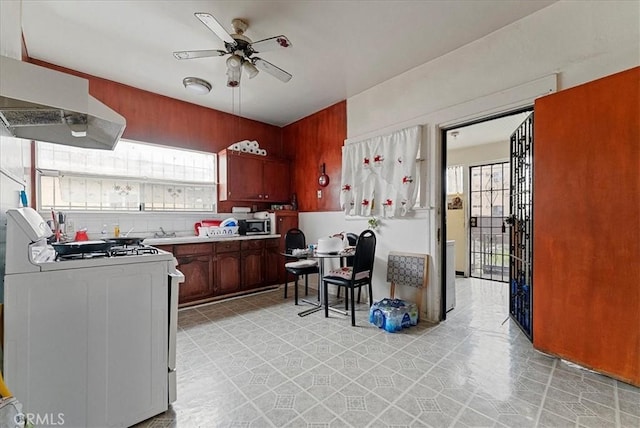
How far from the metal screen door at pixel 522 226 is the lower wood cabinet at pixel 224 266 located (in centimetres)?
329

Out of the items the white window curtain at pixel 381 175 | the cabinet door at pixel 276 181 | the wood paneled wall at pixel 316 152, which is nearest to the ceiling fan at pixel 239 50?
Answer: the white window curtain at pixel 381 175

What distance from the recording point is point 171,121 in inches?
156

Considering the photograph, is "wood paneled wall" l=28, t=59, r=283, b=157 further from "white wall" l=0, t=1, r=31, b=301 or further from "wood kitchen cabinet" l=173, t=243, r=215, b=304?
"wood kitchen cabinet" l=173, t=243, r=215, b=304

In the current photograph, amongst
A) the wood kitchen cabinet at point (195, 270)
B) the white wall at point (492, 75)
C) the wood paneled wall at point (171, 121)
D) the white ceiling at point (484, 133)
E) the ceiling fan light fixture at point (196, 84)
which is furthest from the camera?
the white ceiling at point (484, 133)

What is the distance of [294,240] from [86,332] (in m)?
3.15

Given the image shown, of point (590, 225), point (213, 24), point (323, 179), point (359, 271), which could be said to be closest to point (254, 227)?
point (323, 179)

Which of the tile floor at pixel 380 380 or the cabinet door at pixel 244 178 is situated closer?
the tile floor at pixel 380 380

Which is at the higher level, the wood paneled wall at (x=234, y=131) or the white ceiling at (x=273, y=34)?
the white ceiling at (x=273, y=34)

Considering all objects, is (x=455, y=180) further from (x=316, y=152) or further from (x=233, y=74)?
(x=233, y=74)

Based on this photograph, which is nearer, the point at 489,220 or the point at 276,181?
the point at 276,181

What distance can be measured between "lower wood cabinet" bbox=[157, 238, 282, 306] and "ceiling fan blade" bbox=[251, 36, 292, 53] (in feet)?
8.35

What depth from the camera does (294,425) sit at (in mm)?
1551

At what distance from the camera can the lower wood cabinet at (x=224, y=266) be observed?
360 centimetres

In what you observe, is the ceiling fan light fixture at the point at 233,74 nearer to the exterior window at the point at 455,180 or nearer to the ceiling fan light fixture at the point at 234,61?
the ceiling fan light fixture at the point at 234,61
